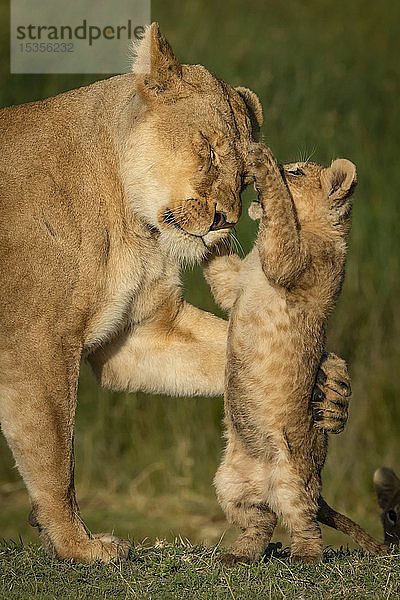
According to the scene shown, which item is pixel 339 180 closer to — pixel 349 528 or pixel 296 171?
pixel 296 171

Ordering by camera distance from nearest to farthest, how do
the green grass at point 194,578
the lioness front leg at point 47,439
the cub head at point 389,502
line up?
the green grass at point 194,578 → the lioness front leg at point 47,439 → the cub head at point 389,502

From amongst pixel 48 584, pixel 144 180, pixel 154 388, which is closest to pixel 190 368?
pixel 154 388

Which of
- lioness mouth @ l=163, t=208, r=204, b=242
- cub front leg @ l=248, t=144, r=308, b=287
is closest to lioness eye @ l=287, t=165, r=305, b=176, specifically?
cub front leg @ l=248, t=144, r=308, b=287

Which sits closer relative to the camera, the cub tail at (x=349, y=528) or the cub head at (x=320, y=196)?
the cub head at (x=320, y=196)

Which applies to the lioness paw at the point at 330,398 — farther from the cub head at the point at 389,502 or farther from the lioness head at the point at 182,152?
the cub head at the point at 389,502

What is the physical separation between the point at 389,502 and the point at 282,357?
1.88 metres

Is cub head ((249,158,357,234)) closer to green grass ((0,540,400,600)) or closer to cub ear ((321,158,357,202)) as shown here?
cub ear ((321,158,357,202))

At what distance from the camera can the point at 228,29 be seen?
11.6m

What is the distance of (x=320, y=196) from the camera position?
515cm

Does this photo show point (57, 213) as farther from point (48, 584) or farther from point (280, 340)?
point (48, 584)

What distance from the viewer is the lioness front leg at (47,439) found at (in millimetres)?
4746

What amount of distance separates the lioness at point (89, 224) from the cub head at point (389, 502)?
137 centimetres

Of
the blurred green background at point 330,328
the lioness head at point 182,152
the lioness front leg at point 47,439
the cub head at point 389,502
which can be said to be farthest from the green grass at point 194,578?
the blurred green background at point 330,328

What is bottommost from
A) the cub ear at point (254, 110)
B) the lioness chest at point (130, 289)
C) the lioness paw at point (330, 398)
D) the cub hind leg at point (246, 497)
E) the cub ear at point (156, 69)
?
the cub hind leg at point (246, 497)
